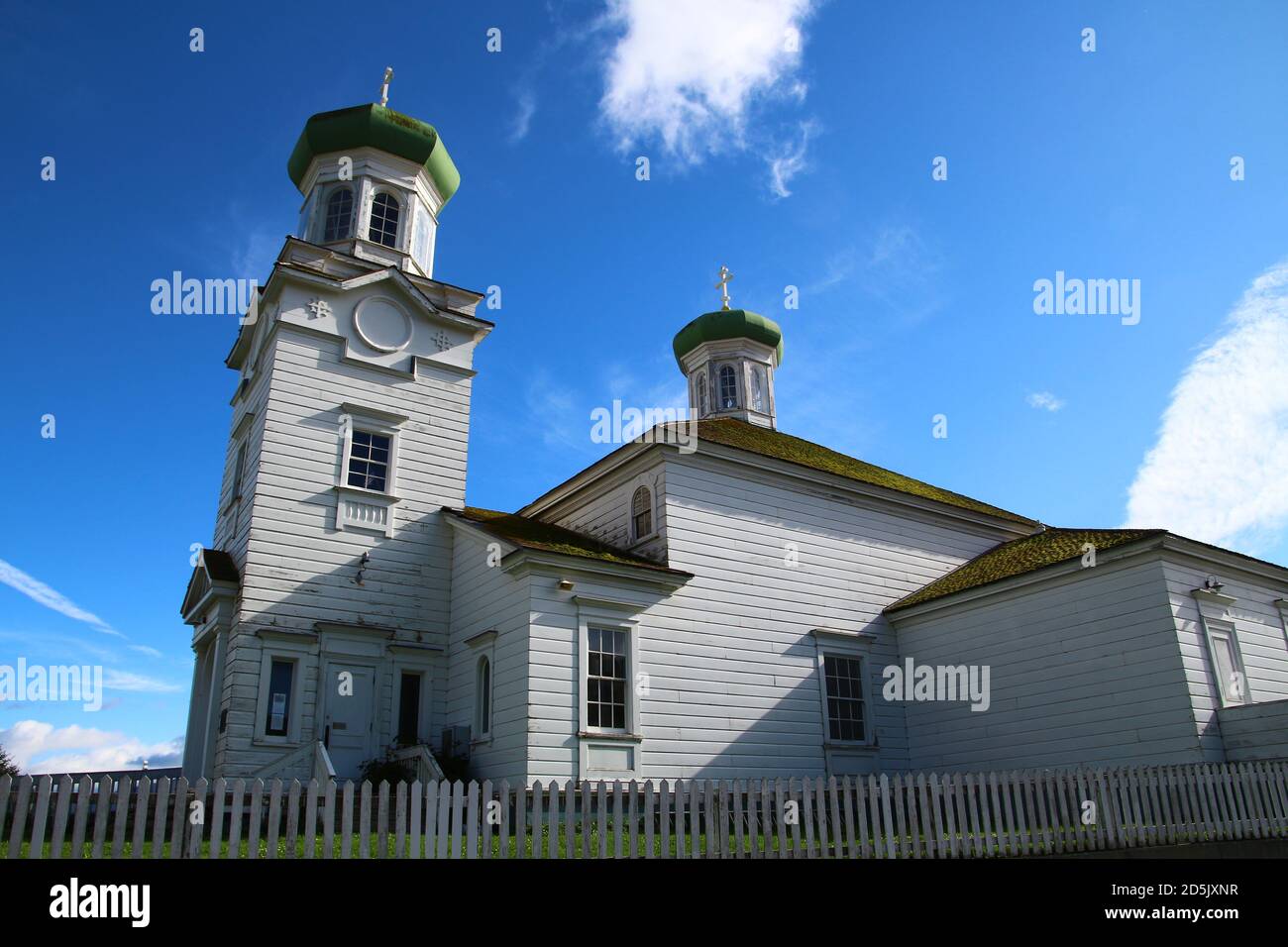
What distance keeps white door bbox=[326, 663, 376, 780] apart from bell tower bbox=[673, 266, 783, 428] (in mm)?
15962

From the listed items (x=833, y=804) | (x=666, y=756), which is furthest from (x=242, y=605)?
(x=833, y=804)

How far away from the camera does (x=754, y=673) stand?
18.5 metres

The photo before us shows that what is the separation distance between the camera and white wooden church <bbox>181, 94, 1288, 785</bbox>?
1617 cm

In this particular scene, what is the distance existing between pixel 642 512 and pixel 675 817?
8917 mm

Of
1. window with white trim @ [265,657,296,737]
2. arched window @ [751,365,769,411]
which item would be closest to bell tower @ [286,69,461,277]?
window with white trim @ [265,657,296,737]

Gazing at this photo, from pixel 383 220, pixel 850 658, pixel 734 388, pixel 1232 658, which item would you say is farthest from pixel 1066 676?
pixel 383 220

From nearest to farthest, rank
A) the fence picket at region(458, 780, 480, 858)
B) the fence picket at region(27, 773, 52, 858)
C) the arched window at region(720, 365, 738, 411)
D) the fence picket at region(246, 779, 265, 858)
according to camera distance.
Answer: the fence picket at region(27, 773, 52, 858) → the fence picket at region(246, 779, 265, 858) → the fence picket at region(458, 780, 480, 858) → the arched window at region(720, 365, 738, 411)

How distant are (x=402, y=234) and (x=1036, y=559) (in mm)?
15924

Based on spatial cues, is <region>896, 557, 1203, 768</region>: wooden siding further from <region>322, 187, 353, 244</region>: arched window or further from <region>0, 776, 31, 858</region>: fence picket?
<region>0, 776, 31, 858</region>: fence picket

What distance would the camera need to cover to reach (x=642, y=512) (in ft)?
63.9

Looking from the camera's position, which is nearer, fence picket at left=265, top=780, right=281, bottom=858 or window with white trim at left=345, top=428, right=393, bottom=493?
fence picket at left=265, top=780, right=281, bottom=858

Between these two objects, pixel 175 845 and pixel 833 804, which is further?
pixel 833 804
